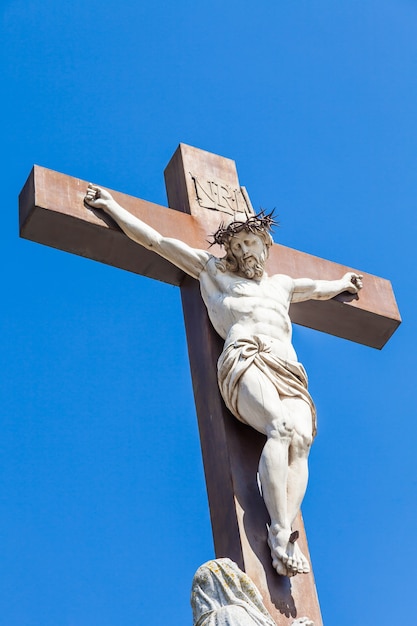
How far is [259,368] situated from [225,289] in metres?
0.66

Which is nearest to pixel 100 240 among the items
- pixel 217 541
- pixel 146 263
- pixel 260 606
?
pixel 146 263

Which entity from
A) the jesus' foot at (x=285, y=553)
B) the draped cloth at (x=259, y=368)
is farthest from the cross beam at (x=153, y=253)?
the jesus' foot at (x=285, y=553)

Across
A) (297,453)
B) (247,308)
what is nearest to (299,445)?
(297,453)

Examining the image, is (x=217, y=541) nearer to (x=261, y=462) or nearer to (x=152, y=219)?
(x=261, y=462)

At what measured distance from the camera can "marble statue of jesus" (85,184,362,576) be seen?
5.72m

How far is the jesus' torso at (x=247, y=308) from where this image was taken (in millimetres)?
6289

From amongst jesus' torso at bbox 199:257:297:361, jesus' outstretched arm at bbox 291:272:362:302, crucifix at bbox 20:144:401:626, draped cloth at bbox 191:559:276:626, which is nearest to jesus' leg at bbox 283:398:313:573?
crucifix at bbox 20:144:401:626

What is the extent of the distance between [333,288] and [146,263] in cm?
109

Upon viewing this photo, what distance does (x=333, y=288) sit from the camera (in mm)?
7215

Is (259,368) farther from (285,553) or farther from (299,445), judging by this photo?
(285,553)

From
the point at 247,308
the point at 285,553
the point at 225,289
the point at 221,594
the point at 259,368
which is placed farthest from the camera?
the point at 225,289

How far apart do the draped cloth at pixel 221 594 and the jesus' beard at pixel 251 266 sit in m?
2.33

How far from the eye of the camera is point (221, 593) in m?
4.42

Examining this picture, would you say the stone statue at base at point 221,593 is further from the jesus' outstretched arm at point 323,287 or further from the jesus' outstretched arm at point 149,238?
the jesus' outstretched arm at point 323,287
